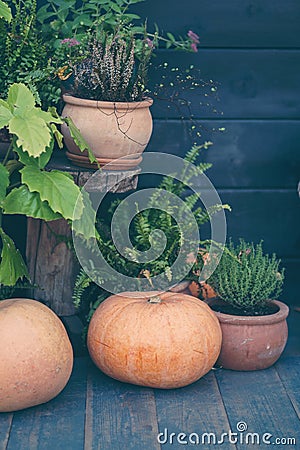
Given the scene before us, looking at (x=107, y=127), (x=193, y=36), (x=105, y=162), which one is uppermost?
(x=193, y=36)

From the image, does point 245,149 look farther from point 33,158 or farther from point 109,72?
point 33,158

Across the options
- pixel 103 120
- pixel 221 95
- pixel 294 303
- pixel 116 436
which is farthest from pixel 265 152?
pixel 116 436

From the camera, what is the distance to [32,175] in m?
2.46

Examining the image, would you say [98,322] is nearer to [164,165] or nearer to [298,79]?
[164,165]

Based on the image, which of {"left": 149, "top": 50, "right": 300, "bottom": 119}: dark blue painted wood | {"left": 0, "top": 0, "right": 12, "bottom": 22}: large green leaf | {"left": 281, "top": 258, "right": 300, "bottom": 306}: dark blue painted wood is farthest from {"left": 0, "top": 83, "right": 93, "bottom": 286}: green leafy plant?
{"left": 281, "top": 258, "right": 300, "bottom": 306}: dark blue painted wood

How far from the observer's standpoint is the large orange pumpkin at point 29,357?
2443 mm

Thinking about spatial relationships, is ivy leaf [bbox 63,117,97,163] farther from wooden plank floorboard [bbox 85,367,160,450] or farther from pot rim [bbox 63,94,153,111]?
wooden plank floorboard [bbox 85,367,160,450]

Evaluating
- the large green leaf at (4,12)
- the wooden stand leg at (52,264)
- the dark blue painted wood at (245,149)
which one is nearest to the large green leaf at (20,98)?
the large green leaf at (4,12)

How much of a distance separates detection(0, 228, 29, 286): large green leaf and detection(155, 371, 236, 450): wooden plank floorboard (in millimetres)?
632

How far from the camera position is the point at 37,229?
291 cm

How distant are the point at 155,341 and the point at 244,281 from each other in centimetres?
47

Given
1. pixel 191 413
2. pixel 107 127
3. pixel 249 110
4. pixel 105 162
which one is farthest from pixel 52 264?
pixel 249 110

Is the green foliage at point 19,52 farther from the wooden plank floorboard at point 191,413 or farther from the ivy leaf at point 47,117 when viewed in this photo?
the wooden plank floorboard at point 191,413

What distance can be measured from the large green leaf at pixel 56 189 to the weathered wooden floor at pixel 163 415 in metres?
0.64
